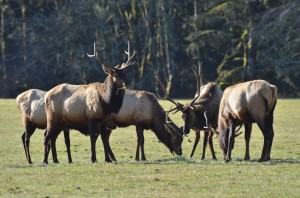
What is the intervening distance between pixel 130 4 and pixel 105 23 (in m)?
2.20

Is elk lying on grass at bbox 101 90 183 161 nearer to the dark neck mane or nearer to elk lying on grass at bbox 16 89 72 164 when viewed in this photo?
elk lying on grass at bbox 16 89 72 164

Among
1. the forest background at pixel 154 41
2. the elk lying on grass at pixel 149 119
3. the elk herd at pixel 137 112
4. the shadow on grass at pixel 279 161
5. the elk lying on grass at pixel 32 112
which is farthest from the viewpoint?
the forest background at pixel 154 41

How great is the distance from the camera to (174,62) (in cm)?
6519

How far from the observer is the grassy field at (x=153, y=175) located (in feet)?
53.0

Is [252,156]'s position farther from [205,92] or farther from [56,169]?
[56,169]

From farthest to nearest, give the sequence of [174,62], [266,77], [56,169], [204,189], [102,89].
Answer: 1. [174,62]
2. [266,77]
3. [102,89]
4. [56,169]
5. [204,189]

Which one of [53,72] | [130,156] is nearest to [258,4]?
[53,72]

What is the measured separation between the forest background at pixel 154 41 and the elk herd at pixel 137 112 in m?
36.4

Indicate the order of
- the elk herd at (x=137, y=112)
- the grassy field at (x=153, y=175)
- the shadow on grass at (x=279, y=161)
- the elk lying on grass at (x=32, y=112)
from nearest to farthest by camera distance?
1. the grassy field at (x=153, y=175)
2. the shadow on grass at (x=279, y=161)
3. the elk herd at (x=137, y=112)
4. the elk lying on grass at (x=32, y=112)

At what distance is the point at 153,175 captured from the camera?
1850cm

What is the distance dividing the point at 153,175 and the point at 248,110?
3.34 m

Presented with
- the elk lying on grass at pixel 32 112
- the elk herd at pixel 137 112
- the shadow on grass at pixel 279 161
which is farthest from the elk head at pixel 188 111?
the elk lying on grass at pixel 32 112

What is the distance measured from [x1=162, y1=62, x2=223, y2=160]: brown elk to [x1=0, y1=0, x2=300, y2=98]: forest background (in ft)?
119

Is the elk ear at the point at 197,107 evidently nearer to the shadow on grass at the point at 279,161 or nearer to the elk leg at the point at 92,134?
the shadow on grass at the point at 279,161
